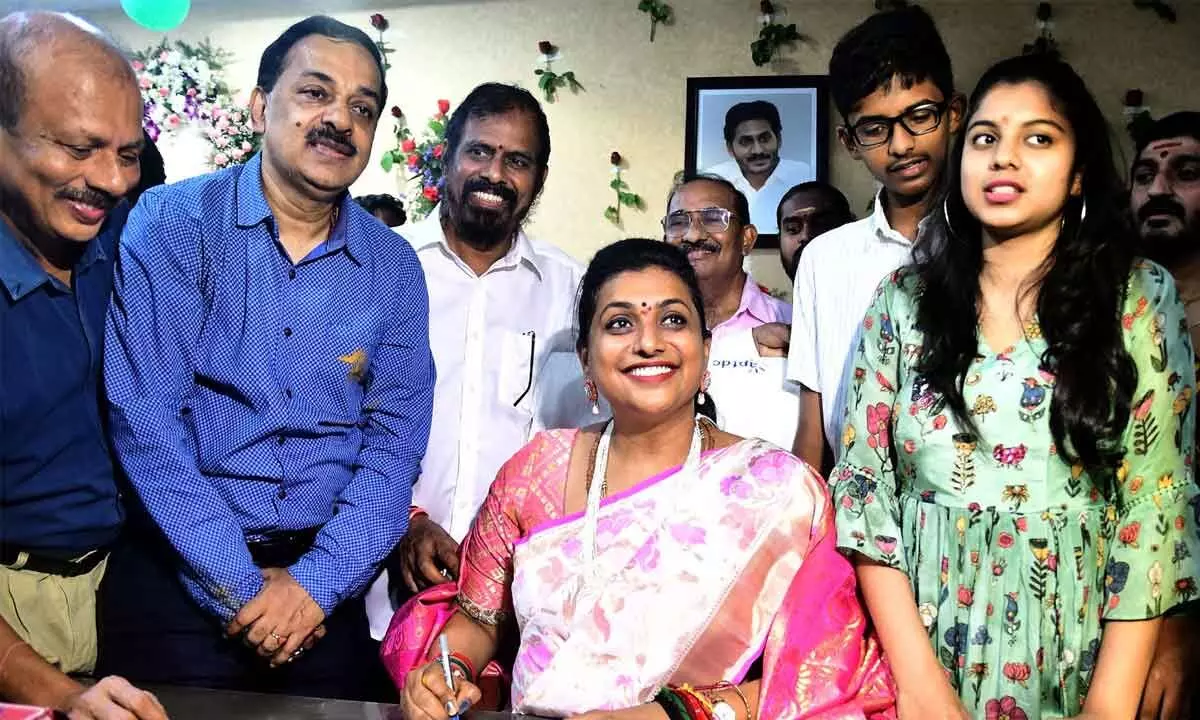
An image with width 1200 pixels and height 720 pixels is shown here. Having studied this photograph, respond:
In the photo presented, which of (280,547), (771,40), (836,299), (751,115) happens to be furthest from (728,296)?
(771,40)

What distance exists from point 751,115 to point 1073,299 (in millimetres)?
2856

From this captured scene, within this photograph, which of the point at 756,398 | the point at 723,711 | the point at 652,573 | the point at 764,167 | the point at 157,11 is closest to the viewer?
the point at 723,711

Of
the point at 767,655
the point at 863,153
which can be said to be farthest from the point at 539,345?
the point at 767,655

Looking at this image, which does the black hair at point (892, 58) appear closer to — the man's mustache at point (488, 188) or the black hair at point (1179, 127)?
the black hair at point (1179, 127)

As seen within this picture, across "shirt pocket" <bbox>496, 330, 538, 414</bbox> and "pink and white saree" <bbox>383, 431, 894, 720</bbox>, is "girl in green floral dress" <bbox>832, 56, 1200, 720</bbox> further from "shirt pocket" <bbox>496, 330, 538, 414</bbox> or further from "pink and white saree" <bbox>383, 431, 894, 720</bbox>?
"shirt pocket" <bbox>496, 330, 538, 414</bbox>

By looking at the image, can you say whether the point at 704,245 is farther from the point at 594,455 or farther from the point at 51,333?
the point at 51,333

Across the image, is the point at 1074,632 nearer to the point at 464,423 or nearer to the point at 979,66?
the point at 464,423

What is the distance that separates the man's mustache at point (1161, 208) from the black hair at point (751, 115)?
7.25 ft

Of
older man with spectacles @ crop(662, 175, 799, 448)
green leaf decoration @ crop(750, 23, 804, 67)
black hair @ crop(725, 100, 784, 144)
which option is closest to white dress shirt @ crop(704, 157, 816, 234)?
black hair @ crop(725, 100, 784, 144)

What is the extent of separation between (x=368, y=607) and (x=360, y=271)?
2.65 feet

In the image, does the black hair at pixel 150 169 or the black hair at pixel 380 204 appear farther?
the black hair at pixel 380 204

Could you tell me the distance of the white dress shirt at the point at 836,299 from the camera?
1.97 meters

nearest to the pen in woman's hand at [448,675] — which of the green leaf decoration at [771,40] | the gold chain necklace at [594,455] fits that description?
the gold chain necklace at [594,455]

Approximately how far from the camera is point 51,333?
5.19 feet
